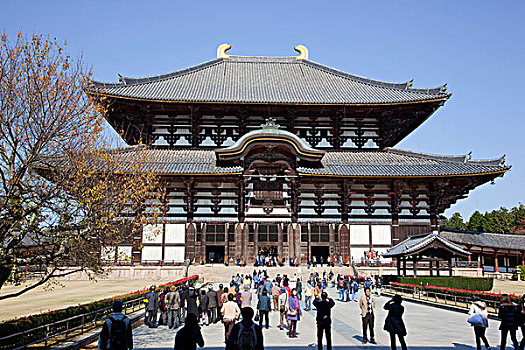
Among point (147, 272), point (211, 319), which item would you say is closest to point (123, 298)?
point (211, 319)

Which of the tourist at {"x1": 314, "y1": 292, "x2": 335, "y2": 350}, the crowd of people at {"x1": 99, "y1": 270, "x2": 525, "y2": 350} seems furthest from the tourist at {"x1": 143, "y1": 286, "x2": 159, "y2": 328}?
the tourist at {"x1": 314, "y1": 292, "x2": 335, "y2": 350}

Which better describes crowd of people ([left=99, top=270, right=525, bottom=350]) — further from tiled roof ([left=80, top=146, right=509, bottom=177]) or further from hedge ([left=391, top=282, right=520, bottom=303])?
tiled roof ([left=80, top=146, right=509, bottom=177])

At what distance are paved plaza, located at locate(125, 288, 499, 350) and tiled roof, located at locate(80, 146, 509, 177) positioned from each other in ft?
64.2

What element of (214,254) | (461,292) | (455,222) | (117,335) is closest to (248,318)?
(117,335)

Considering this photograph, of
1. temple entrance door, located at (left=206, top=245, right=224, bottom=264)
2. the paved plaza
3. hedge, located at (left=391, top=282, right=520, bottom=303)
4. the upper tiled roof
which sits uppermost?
the upper tiled roof

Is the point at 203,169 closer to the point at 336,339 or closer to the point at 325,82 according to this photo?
the point at 325,82

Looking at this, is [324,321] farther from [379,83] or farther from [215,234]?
[379,83]

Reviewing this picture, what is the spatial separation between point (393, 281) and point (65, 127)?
24383 mm

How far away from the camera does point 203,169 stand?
37.6 m

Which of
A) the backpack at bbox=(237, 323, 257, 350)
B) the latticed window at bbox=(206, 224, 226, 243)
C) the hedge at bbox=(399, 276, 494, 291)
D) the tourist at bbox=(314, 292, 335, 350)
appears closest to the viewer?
the backpack at bbox=(237, 323, 257, 350)

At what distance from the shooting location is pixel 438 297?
24.5 m

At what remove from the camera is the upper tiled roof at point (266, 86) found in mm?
41844

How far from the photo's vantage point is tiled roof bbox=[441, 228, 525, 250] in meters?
39.3

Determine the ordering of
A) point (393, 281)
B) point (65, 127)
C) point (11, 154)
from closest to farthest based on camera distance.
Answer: point (11, 154) → point (65, 127) → point (393, 281)
